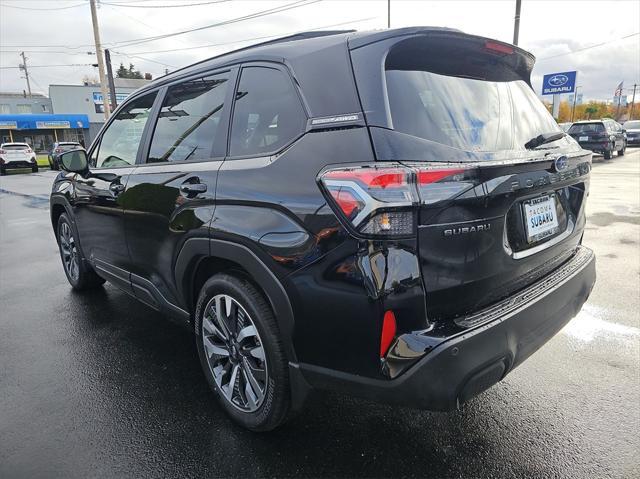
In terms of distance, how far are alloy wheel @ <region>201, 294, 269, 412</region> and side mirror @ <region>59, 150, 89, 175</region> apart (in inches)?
83.3

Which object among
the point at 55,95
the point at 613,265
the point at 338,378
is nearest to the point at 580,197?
the point at 338,378

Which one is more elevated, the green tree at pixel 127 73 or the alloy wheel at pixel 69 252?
the green tree at pixel 127 73

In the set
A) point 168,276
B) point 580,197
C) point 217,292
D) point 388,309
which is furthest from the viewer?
point 168,276

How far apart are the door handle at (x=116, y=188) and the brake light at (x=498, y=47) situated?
8.45ft

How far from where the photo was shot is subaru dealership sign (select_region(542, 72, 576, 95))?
26094 mm

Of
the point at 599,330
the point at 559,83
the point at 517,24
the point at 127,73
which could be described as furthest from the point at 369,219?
the point at 127,73

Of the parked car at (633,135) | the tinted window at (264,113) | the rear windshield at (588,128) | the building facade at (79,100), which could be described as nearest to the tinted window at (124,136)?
the tinted window at (264,113)

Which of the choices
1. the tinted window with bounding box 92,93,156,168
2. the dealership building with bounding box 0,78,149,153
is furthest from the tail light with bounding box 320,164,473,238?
the dealership building with bounding box 0,78,149,153

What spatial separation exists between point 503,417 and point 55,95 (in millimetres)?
64572

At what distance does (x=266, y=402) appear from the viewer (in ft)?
7.53

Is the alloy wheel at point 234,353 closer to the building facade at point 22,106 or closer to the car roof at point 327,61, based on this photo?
the car roof at point 327,61

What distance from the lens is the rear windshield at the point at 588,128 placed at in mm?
20094

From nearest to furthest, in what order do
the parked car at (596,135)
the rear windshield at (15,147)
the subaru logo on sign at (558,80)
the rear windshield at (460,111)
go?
the rear windshield at (460,111)
the parked car at (596,135)
the rear windshield at (15,147)
the subaru logo on sign at (558,80)

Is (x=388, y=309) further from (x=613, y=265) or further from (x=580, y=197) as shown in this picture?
(x=613, y=265)
